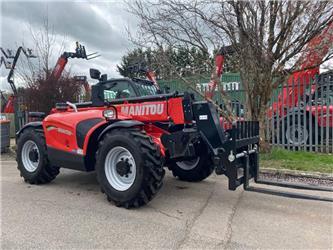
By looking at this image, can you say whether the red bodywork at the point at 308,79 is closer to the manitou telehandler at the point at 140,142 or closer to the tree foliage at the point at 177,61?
the tree foliage at the point at 177,61

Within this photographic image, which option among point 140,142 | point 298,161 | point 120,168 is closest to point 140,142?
point 140,142

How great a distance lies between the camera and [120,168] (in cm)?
499

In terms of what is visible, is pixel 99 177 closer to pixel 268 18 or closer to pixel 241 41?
pixel 241 41

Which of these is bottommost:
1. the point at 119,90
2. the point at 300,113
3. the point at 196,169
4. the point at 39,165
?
the point at 196,169

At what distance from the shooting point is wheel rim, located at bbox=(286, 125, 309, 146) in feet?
30.8

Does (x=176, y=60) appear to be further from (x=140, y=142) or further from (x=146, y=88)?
(x=140, y=142)

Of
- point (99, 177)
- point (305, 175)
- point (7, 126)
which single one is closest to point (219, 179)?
point (305, 175)

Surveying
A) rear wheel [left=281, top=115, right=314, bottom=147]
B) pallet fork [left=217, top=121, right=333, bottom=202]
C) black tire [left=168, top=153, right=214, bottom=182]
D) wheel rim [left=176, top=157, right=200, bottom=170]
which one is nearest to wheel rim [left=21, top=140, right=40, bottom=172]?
black tire [left=168, top=153, right=214, bottom=182]

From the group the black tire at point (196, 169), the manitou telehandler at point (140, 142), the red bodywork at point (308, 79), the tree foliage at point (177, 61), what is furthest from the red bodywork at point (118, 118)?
the red bodywork at point (308, 79)

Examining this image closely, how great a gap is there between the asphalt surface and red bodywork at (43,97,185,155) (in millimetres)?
865

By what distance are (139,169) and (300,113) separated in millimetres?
6338

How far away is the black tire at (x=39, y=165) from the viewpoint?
6.29m

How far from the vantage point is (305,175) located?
22.3 feet

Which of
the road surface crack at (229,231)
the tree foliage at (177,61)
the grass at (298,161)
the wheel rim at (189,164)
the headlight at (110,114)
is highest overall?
the tree foliage at (177,61)
